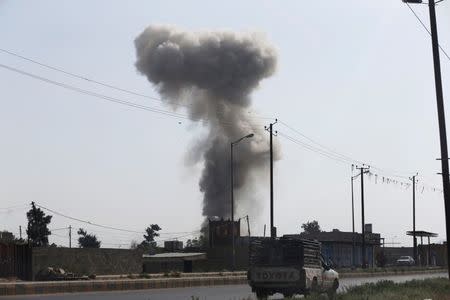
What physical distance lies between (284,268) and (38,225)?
86.6 meters

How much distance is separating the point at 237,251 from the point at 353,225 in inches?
634

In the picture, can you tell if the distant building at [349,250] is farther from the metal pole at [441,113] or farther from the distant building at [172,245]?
the metal pole at [441,113]

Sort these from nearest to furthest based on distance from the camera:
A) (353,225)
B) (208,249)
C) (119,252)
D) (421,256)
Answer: (119,252), (208,249), (353,225), (421,256)

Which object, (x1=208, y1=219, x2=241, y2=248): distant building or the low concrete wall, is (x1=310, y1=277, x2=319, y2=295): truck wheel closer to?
the low concrete wall

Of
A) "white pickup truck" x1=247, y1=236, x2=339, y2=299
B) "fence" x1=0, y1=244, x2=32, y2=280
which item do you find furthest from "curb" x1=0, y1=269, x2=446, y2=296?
"fence" x1=0, y1=244, x2=32, y2=280

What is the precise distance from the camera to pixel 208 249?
70625 millimetres

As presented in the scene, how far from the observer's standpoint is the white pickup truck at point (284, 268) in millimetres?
22062

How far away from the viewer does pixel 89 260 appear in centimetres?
4575

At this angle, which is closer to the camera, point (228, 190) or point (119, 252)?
point (119, 252)

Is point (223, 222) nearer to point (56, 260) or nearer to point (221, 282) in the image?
point (56, 260)

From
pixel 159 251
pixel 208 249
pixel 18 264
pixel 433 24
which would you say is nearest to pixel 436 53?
pixel 433 24

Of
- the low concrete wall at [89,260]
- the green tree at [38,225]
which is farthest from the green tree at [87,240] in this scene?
the low concrete wall at [89,260]

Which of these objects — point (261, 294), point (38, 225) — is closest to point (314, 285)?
point (261, 294)

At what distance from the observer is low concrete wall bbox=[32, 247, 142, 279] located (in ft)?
144
